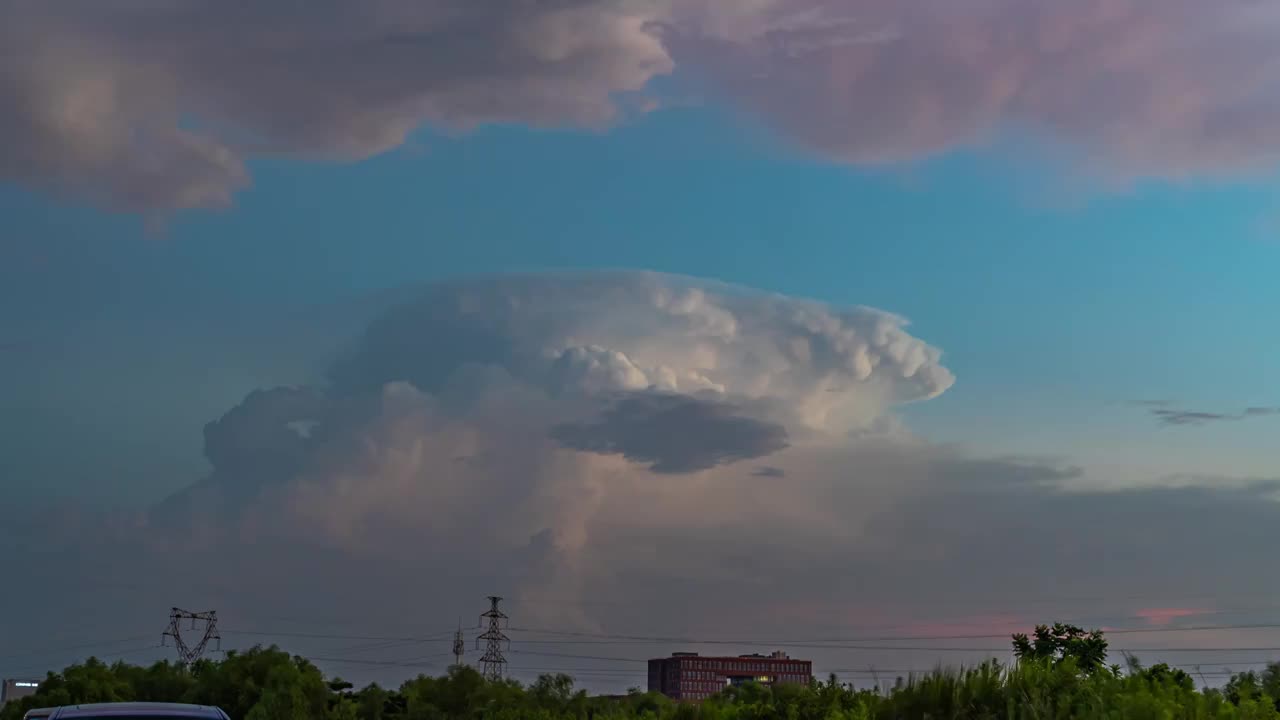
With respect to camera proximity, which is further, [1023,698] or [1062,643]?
[1062,643]

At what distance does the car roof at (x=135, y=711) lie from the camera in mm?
12203

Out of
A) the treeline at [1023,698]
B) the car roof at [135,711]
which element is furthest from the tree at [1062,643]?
the car roof at [135,711]

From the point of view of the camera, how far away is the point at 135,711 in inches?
487

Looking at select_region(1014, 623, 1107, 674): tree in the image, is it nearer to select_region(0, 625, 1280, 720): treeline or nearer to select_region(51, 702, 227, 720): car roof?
select_region(0, 625, 1280, 720): treeline

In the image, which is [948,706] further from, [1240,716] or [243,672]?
[243,672]

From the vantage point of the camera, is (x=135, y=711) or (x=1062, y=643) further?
(x=1062, y=643)

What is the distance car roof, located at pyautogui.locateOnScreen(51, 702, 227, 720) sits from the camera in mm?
12203

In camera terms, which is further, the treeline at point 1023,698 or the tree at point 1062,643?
the tree at point 1062,643

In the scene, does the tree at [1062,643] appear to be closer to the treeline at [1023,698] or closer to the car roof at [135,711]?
the treeline at [1023,698]

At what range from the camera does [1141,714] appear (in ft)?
37.4

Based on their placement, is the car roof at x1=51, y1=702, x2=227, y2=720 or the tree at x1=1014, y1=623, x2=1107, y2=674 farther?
the tree at x1=1014, y1=623, x2=1107, y2=674

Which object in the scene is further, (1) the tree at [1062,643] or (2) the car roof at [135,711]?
(1) the tree at [1062,643]

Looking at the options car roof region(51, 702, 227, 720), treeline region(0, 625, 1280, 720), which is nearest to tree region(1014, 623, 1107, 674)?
treeline region(0, 625, 1280, 720)

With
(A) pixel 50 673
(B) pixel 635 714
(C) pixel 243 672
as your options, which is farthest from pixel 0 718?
(B) pixel 635 714
